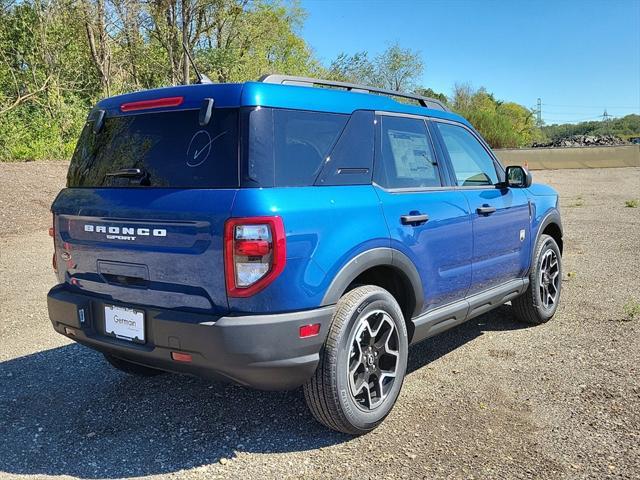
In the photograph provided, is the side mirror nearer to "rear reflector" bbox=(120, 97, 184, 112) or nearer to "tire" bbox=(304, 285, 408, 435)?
"tire" bbox=(304, 285, 408, 435)

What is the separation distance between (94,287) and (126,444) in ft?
3.02

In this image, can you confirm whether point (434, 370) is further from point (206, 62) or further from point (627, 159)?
point (627, 159)

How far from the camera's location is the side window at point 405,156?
348cm

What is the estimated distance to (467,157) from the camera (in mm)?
4434

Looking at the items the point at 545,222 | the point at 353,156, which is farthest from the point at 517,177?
the point at 353,156

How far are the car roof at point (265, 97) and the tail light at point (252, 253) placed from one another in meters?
0.63

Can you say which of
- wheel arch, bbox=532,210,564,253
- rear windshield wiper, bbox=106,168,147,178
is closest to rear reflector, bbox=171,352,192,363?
rear windshield wiper, bbox=106,168,147,178

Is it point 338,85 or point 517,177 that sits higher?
point 338,85

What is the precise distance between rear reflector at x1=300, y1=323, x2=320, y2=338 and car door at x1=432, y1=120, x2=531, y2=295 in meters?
1.72

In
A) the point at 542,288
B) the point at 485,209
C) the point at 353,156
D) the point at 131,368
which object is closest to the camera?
the point at 353,156

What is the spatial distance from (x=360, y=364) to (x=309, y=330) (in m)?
0.55

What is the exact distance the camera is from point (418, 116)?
394cm

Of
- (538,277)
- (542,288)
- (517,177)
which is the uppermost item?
(517,177)

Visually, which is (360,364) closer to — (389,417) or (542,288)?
(389,417)
